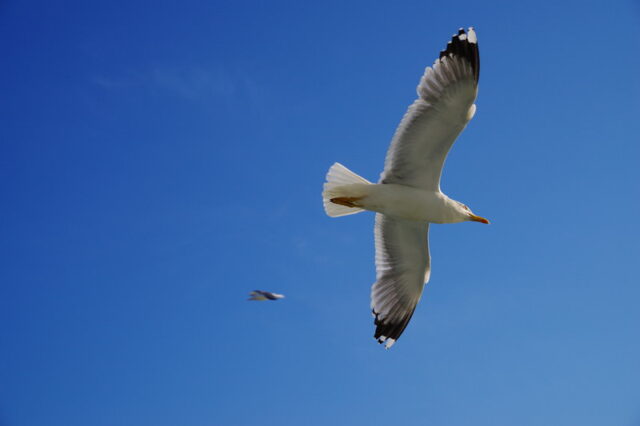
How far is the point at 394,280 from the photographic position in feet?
25.9

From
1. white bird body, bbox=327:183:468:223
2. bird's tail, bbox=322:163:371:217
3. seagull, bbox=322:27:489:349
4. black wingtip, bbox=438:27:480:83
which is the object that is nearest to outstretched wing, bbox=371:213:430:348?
seagull, bbox=322:27:489:349

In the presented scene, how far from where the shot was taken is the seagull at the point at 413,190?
20.7 ft

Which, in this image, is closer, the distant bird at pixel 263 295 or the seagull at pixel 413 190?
the seagull at pixel 413 190

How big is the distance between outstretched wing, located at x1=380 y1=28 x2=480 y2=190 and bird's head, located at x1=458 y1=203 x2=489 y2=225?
912 mm

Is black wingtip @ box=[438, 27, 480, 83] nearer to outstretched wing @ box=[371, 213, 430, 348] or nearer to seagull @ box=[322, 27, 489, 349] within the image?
seagull @ box=[322, 27, 489, 349]

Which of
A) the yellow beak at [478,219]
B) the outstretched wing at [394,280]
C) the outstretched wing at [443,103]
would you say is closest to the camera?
the outstretched wing at [443,103]

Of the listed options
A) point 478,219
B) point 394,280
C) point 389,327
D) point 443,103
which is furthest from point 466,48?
point 389,327

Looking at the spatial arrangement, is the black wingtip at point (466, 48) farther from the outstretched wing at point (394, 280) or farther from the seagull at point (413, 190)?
the outstretched wing at point (394, 280)

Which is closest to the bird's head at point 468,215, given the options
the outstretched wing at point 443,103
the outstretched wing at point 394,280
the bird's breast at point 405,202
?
the bird's breast at point 405,202

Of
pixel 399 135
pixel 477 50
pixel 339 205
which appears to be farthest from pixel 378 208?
pixel 477 50

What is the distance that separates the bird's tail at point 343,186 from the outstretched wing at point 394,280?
892 mm

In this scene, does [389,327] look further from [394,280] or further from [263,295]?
[263,295]

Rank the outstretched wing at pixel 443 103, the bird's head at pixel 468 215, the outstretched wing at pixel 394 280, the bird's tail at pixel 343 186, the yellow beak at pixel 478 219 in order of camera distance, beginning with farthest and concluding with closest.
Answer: the outstretched wing at pixel 394 280 → the yellow beak at pixel 478 219 → the bird's head at pixel 468 215 → the bird's tail at pixel 343 186 → the outstretched wing at pixel 443 103

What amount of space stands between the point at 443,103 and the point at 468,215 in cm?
171
